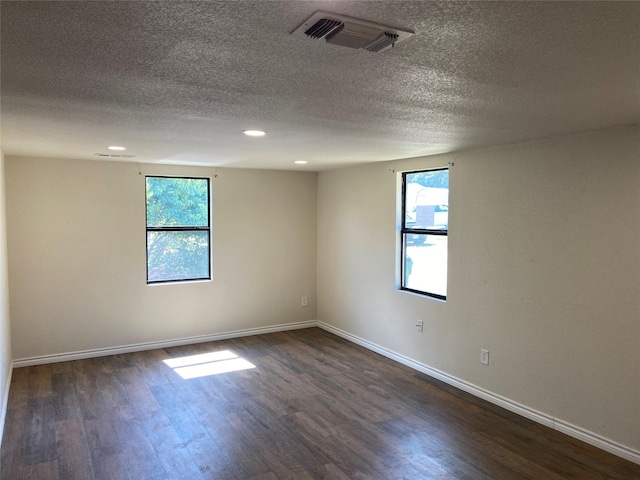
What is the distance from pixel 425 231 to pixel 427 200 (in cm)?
31

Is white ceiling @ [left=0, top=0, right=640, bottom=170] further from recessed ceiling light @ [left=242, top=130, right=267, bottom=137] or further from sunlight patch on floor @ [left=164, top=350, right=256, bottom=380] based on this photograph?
sunlight patch on floor @ [left=164, top=350, right=256, bottom=380]

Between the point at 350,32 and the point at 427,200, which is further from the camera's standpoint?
the point at 427,200

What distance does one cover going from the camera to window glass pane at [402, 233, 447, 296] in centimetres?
457

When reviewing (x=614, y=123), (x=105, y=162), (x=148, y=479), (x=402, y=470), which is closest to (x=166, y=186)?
(x=105, y=162)

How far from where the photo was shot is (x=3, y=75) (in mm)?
1880

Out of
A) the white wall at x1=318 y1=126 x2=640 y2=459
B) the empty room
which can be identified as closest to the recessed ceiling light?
the empty room

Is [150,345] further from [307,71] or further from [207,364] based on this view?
[307,71]

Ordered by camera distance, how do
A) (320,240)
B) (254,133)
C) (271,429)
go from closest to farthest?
1. (254,133)
2. (271,429)
3. (320,240)

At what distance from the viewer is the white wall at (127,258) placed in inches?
191

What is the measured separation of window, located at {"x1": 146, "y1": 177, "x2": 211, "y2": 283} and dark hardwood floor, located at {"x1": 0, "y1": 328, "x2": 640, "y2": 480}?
1201 millimetres

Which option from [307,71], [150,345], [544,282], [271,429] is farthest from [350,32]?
[150,345]

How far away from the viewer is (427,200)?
186 inches

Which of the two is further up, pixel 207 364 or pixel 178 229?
pixel 178 229

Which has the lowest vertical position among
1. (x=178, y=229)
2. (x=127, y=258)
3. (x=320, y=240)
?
(x=127, y=258)
